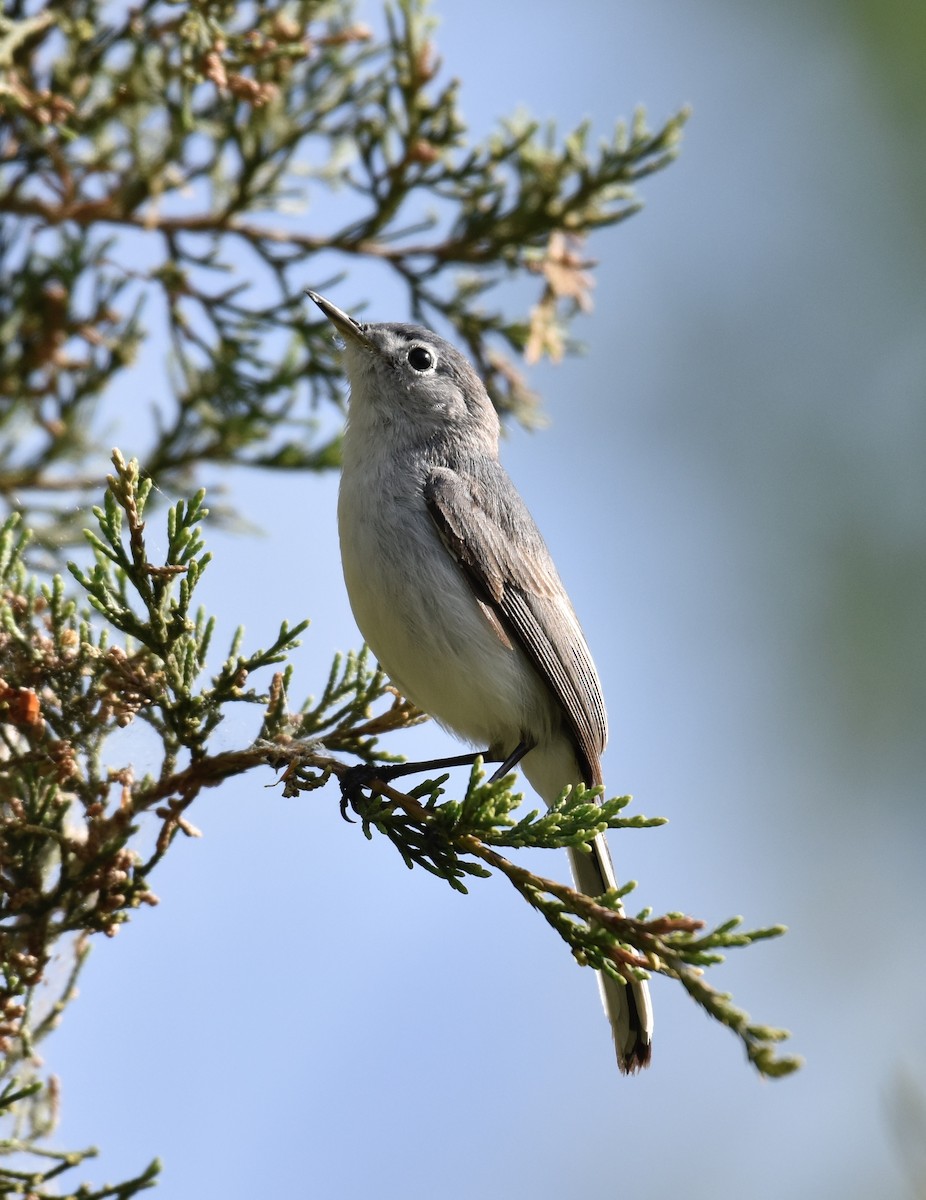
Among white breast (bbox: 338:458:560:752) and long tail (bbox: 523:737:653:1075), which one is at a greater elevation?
white breast (bbox: 338:458:560:752)

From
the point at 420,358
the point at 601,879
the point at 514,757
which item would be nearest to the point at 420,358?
the point at 420,358

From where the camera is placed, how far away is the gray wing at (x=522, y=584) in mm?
3338

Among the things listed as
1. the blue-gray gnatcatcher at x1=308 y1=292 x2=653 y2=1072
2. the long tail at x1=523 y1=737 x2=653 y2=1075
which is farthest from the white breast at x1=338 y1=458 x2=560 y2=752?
the long tail at x1=523 y1=737 x2=653 y2=1075

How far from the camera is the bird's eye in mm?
4027

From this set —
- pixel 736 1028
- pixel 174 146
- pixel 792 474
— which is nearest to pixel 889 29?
pixel 792 474

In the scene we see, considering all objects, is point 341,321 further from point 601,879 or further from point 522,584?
point 601,879

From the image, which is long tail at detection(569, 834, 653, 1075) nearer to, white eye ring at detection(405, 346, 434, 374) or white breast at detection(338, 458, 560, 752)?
white breast at detection(338, 458, 560, 752)

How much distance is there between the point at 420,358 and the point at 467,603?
3.55 ft

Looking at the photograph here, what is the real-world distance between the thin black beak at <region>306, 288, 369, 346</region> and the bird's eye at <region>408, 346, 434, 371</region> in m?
0.15

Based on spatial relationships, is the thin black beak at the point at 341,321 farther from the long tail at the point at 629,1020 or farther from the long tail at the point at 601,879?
the long tail at the point at 629,1020

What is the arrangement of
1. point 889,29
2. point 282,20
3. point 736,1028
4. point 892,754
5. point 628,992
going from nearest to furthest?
point 736,1028, point 628,992, point 282,20, point 889,29, point 892,754

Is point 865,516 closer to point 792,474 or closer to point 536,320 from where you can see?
point 792,474

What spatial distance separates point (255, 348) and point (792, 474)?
14.3 ft

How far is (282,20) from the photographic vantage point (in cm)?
384
